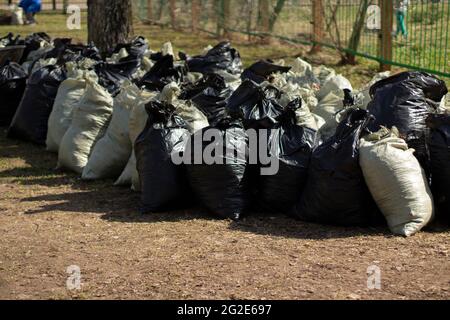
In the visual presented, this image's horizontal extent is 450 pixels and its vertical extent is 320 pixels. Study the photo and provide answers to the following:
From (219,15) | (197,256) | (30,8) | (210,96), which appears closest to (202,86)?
(210,96)

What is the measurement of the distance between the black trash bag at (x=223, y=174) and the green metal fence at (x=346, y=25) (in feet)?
14.4

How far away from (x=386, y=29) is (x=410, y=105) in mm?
5346

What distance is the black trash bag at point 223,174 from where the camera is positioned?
17.6ft

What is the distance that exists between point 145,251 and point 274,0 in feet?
30.9

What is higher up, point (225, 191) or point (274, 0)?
point (274, 0)

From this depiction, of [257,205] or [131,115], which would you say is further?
[131,115]

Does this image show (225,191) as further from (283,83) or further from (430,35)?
(430,35)

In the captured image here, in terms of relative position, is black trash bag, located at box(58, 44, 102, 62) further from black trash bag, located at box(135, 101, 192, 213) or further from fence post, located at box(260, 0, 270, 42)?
fence post, located at box(260, 0, 270, 42)

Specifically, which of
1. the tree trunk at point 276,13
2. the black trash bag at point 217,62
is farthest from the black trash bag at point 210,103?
the tree trunk at point 276,13

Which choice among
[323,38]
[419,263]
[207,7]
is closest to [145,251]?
[419,263]

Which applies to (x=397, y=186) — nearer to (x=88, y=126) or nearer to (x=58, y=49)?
(x=88, y=126)

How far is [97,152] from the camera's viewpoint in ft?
21.7

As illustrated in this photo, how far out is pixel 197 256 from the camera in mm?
4691

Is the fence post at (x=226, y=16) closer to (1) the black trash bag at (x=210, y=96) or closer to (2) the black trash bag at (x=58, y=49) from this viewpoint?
(2) the black trash bag at (x=58, y=49)
